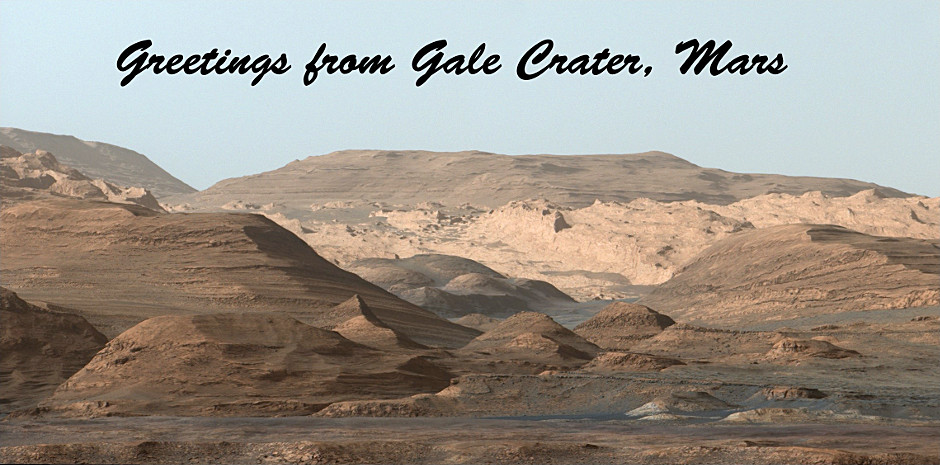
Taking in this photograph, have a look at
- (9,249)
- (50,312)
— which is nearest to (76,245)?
(9,249)

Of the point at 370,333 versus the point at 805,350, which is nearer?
the point at 805,350

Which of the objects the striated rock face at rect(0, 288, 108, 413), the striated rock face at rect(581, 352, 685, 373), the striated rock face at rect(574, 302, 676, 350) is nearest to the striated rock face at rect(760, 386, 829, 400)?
the striated rock face at rect(581, 352, 685, 373)

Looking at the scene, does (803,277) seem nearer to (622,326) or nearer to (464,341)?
(622,326)

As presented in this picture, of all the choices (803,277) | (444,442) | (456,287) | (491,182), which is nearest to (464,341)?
(803,277)

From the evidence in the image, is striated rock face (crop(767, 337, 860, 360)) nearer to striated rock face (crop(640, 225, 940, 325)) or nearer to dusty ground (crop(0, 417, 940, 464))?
dusty ground (crop(0, 417, 940, 464))

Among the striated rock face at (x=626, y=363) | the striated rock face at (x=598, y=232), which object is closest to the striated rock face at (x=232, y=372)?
the striated rock face at (x=626, y=363)

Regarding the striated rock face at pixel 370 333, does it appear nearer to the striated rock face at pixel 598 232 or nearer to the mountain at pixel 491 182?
the striated rock face at pixel 598 232
